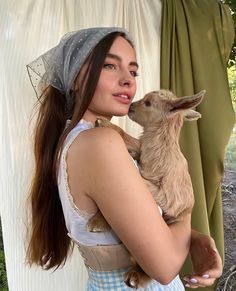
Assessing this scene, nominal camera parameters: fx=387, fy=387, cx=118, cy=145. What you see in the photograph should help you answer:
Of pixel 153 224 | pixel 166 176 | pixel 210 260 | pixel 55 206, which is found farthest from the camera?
pixel 55 206

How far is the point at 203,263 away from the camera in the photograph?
1110mm

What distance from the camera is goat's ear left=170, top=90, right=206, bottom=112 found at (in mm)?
1229

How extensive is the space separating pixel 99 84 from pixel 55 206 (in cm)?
47

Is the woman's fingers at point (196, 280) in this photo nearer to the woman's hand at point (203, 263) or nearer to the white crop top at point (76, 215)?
the woman's hand at point (203, 263)

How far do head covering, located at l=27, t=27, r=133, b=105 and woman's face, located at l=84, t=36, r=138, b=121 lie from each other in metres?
0.06

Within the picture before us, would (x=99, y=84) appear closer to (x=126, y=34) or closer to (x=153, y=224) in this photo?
(x=126, y=34)

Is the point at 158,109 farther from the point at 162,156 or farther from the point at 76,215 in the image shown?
the point at 76,215

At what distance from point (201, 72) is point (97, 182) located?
47.7 inches

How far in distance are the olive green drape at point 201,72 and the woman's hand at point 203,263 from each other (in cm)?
86

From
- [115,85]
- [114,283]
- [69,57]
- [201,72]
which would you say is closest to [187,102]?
[115,85]

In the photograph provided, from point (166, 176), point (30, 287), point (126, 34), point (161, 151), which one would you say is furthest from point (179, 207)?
point (30, 287)

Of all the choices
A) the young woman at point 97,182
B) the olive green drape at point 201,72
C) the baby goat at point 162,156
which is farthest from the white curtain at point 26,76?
the baby goat at point 162,156

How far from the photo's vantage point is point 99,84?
1.11 metres

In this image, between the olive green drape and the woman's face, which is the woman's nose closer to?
the woman's face
